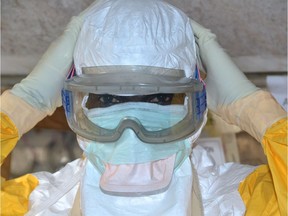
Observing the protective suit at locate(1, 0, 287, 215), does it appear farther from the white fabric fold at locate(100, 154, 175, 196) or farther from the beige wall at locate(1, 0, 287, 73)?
the beige wall at locate(1, 0, 287, 73)

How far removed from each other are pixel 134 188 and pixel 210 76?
264mm

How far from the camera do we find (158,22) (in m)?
0.96

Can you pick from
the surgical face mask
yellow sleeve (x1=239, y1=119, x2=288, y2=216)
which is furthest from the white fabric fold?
yellow sleeve (x1=239, y1=119, x2=288, y2=216)

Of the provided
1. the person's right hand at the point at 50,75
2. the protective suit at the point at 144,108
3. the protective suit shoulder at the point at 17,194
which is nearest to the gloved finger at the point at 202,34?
the protective suit at the point at 144,108

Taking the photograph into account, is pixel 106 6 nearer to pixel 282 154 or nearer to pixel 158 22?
pixel 158 22

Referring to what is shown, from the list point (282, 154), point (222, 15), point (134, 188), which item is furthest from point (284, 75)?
point (134, 188)

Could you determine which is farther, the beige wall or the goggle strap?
the beige wall

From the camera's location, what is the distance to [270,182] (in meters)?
1.02

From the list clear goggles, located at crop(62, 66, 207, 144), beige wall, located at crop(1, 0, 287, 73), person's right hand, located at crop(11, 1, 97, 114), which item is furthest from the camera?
beige wall, located at crop(1, 0, 287, 73)

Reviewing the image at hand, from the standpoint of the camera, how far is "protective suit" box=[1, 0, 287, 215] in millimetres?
899

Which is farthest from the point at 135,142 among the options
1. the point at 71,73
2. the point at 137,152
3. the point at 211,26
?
the point at 211,26

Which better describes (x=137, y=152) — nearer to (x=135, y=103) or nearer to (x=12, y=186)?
(x=135, y=103)

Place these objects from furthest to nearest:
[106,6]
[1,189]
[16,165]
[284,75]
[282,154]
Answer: [16,165] → [284,75] → [1,189] → [106,6] → [282,154]

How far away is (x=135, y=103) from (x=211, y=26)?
0.49 meters
